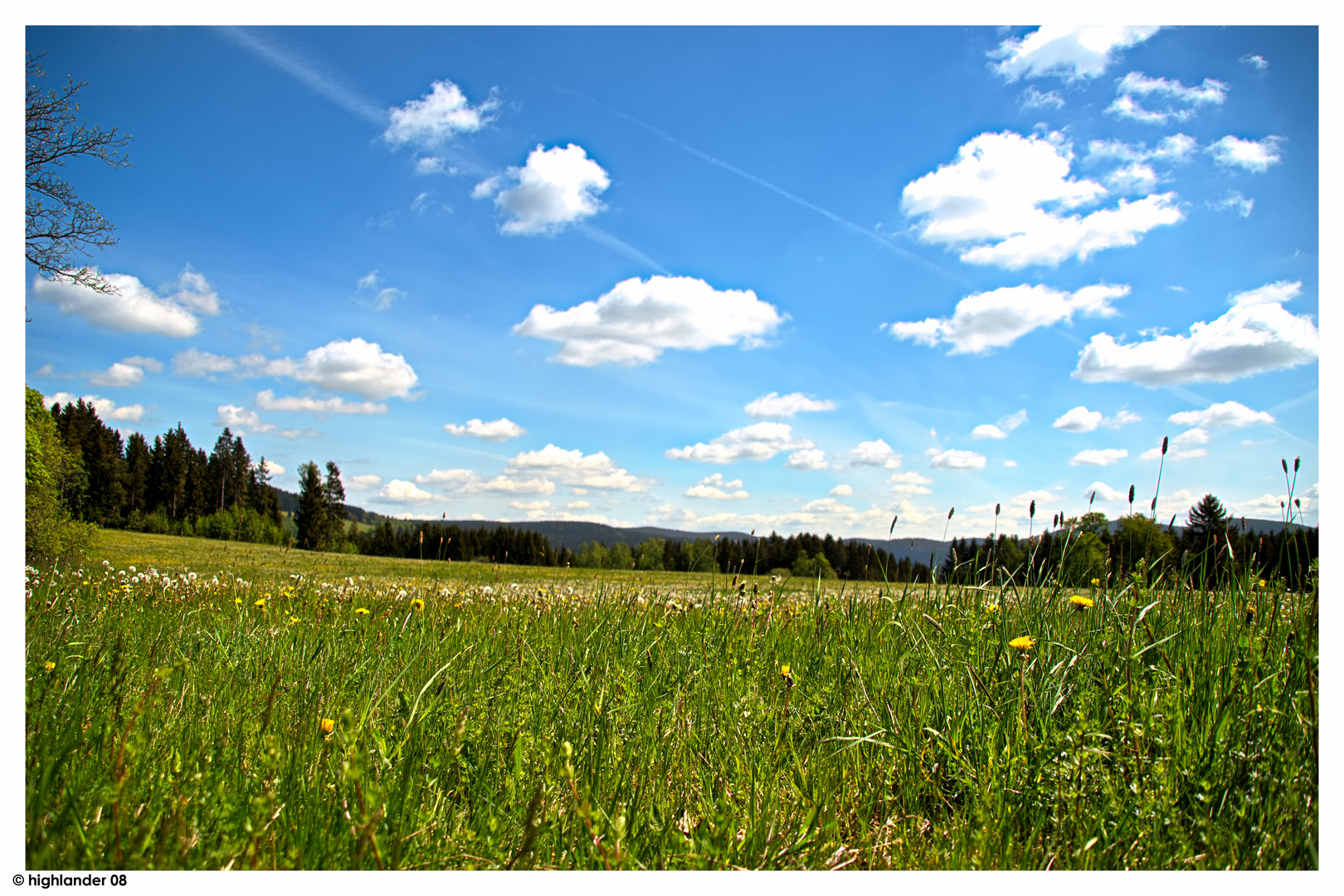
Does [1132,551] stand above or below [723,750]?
above

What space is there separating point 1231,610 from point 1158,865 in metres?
1.73

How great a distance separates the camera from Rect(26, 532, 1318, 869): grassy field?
201 cm

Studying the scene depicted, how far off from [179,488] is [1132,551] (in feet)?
323

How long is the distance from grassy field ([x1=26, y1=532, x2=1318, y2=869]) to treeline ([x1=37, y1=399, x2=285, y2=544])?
54.6 metres

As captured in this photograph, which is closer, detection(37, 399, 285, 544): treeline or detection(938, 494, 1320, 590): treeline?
detection(938, 494, 1320, 590): treeline

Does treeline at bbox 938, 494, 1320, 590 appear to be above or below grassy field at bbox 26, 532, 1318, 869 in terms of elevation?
above

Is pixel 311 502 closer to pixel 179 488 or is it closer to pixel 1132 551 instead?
pixel 179 488

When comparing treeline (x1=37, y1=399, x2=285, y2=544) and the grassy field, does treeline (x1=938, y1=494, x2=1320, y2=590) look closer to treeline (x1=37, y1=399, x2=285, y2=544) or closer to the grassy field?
the grassy field

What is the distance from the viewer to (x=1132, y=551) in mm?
4270

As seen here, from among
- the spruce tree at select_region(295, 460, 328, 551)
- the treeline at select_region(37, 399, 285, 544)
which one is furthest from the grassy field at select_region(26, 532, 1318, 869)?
the spruce tree at select_region(295, 460, 328, 551)

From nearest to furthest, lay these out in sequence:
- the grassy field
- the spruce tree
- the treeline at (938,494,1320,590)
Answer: the grassy field → the treeline at (938,494,1320,590) → the spruce tree

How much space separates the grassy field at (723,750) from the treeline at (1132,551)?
0.62ft

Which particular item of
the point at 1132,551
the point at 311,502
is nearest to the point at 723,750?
the point at 1132,551
